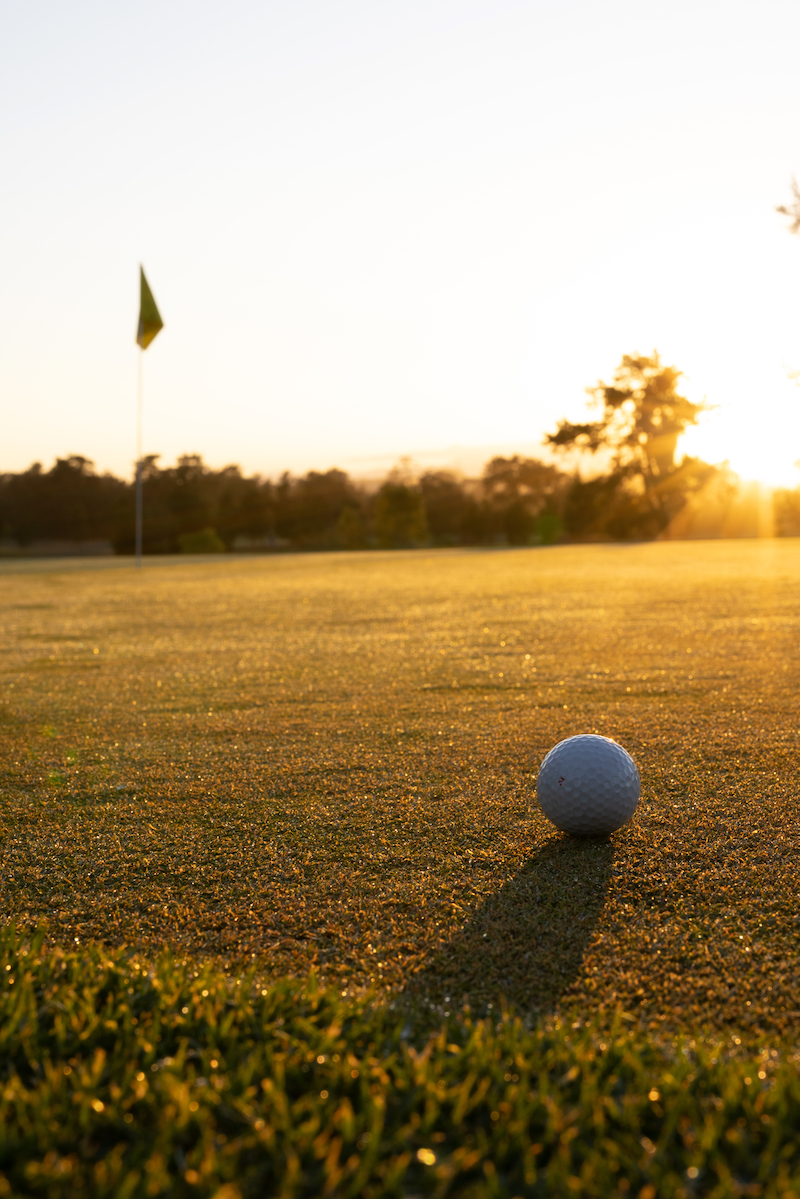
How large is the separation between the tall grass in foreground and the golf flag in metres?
25.4

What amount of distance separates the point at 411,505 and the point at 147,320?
1421 inches

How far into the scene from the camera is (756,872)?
2.87 m

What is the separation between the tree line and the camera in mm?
55906

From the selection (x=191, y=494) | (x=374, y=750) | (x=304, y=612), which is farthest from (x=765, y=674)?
(x=191, y=494)

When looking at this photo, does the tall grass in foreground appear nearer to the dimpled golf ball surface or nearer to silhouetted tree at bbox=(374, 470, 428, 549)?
the dimpled golf ball surface

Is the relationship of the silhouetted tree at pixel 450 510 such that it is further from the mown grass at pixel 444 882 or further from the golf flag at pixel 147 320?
the mown grass at pixel 444 882

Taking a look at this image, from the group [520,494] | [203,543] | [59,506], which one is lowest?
[203,543]

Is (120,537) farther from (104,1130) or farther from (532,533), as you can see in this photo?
(104,1130)

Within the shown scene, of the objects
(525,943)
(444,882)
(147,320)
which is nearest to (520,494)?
(147,320)

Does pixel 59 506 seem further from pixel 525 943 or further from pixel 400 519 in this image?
pixel 525 943

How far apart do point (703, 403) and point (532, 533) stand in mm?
14409

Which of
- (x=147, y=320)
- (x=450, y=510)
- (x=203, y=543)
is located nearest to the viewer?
(x=147, y=320)

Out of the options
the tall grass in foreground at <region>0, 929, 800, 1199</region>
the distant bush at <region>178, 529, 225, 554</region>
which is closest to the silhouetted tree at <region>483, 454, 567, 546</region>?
the distant bush at <region>178, 529, 225, 554</region>

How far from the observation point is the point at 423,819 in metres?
3.44
